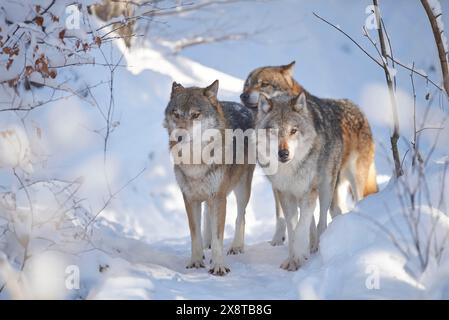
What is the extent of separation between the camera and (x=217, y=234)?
6.05 meters

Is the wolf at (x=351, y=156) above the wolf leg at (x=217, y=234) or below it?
above

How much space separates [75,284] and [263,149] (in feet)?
7.15

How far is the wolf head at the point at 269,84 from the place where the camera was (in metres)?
7.46

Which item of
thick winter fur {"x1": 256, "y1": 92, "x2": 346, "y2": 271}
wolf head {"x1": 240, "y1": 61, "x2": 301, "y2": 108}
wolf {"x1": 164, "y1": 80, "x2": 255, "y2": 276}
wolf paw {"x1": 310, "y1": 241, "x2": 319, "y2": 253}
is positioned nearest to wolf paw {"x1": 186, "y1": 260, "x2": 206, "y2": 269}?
wolf {"x1": 164, "y1": 80, "x2": 255, "y2": 276}

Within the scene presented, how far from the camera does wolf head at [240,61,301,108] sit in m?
7.46

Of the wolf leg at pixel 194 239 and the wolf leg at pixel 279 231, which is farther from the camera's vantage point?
the wolf leg at pixel 279 231

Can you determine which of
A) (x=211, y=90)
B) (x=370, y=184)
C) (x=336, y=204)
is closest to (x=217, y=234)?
(x=211, y=90)

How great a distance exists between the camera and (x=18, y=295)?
171 inches

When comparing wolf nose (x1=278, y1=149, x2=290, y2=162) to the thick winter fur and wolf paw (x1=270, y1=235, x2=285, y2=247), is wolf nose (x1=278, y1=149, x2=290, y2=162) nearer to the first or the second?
the thick winter fur

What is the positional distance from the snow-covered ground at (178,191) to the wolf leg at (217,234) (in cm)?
15

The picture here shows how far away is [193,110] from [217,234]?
3.93ft

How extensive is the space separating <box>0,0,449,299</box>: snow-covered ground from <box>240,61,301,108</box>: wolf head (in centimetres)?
127

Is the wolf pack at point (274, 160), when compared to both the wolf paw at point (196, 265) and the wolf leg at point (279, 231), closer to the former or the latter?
the wolf paw at point (196, 265)

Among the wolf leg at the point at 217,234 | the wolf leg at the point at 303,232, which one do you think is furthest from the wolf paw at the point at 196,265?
the wolf leg at the point at 303,232
